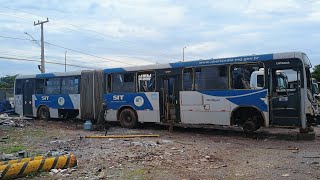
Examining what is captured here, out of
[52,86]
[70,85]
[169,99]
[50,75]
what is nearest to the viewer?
[169,99]

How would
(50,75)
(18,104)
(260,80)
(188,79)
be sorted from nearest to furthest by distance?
(260,80)
(188,79)
(50,75)
(18,104)

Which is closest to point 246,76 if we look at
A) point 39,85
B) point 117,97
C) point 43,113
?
point 117,97

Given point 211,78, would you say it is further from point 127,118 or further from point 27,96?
point 27,96

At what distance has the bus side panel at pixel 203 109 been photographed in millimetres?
14264

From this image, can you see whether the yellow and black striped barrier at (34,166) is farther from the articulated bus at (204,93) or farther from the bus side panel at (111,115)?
the bus side panel at (111,115)

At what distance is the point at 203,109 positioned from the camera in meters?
14.8

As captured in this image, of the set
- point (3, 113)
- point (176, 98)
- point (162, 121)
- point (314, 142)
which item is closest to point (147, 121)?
point (162, 121)

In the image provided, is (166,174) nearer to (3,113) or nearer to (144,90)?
(144,90)

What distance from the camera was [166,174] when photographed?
24.9 feet

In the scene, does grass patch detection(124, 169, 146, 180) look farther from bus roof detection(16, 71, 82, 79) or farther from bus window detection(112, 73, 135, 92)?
bus roof detection(16, 71, 82, 79)

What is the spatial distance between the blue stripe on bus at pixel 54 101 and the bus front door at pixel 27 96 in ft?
2.33

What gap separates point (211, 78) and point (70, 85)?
28.1 feet

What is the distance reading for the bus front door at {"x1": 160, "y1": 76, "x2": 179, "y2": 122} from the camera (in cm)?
1566

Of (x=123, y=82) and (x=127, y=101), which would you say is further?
(x=123, y=82)
